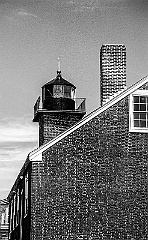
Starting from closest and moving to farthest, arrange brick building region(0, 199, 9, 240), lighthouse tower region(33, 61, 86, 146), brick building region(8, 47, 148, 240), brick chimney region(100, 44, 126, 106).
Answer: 1. brick building region(8, 47, 148, 240)
2. brick chimney region(100, 44, 126, 106)
3. lighthouse tower region(33, 61, 86, 146)
4. brick building region(0, 199, 9, 240)

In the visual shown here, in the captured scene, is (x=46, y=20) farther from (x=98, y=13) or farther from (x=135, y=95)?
(x=135, y=95)

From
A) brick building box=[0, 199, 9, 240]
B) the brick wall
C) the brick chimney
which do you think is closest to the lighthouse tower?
the brick chimney

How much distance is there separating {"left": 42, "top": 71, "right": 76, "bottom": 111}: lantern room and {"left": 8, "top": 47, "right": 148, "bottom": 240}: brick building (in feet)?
15.5

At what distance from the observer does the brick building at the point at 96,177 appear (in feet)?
48.9

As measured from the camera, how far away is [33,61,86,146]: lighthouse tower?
19.9 metres

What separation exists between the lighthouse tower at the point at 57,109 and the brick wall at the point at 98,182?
434cm

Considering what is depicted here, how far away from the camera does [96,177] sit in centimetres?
1530

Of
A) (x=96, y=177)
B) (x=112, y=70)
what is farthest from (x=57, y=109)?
(x=96, y=177)

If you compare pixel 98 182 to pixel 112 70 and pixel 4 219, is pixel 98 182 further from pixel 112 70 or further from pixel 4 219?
pixel 4 219

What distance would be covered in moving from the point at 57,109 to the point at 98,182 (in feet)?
17.1

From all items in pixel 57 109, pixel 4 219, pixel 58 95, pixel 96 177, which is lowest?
pixel 4 219

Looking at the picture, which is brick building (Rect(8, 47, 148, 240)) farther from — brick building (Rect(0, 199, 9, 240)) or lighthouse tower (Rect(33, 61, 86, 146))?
brick building (Rect(0, 199, 9, 240))

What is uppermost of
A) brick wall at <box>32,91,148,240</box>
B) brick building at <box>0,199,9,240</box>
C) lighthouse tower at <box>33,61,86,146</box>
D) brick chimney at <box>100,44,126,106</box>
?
brick chimney at <box>100,44,126,106</box>

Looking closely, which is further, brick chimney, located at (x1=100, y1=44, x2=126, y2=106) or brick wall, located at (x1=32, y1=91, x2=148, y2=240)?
brick chimney, located at (x1=100, y1=44, x2=126, y2=106)
